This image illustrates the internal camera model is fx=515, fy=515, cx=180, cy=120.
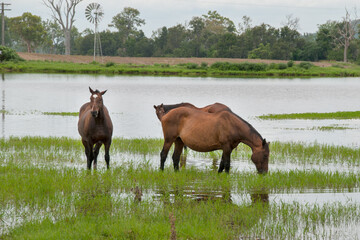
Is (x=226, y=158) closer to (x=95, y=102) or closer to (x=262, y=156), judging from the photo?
(x=262, y=156)

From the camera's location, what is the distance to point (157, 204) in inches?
366

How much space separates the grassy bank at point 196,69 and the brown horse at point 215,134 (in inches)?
2600

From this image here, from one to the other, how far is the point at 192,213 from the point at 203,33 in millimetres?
121253

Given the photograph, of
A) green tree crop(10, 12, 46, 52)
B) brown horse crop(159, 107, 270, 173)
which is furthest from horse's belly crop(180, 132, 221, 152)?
green tree crop(10, 12, 46, 52)

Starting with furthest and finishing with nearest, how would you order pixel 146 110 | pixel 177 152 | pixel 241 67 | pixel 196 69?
pixel 241 67 < pixel 196 69 < pixel 146 110 < pixel 177 152

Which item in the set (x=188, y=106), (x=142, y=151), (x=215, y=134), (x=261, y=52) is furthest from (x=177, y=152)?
(x=261, y=52)

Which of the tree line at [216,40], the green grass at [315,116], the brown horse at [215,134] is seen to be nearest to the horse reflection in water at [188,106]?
the brown horse at [215,134]

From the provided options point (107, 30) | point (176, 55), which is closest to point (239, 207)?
point (176, 55)

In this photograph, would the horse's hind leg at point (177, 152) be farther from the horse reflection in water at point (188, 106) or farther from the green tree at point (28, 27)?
the green tree at point (28, 27)

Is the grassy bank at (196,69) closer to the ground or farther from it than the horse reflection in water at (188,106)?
farther from it

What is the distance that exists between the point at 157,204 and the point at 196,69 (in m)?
77.3

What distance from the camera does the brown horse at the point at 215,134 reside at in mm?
11336

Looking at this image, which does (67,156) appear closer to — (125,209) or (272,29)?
(125,209)

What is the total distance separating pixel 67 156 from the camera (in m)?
14.8
